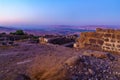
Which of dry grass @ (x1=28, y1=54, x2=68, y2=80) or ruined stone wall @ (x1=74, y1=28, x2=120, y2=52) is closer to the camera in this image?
dry grass @ (x1=28, y1=54, x2=68, y2=80)


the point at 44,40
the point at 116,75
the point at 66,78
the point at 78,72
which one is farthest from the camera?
the point at 44,40

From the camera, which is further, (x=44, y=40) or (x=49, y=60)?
(x=44, y=40)

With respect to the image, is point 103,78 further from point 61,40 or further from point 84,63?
point 61,40

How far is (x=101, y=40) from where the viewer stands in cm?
1591

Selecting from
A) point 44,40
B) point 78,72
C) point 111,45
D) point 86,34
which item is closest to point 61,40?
point 44,40

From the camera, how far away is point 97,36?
53.3ft

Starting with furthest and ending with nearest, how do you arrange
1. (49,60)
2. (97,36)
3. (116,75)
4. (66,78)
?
(97,36)
(49,60)
(116,75)
(66,78)

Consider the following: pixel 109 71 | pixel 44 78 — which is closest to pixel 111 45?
pixel 109 71

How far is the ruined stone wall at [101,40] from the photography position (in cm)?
1497

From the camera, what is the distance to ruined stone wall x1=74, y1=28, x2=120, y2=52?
1497 centimetres

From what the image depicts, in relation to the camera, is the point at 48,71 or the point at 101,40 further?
the point at 101,40

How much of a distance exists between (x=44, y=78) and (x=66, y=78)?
68 centimetres

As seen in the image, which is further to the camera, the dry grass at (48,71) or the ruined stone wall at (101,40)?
the ruined stone wall at (101,40)

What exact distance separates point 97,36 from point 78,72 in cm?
870
